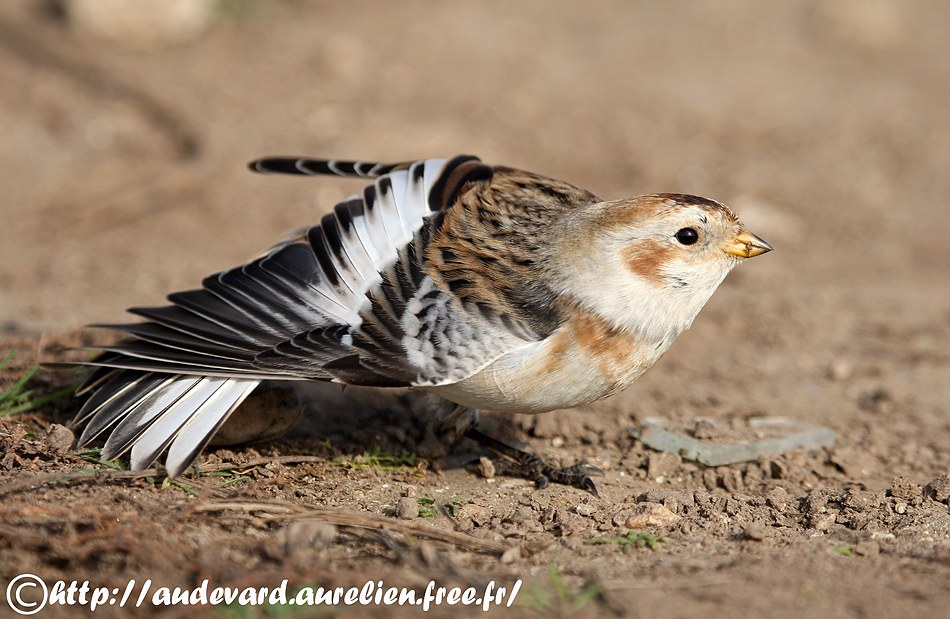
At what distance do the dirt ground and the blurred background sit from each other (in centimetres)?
3

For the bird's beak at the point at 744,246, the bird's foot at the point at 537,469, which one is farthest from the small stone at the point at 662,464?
the bird's beak at the point at 744,246

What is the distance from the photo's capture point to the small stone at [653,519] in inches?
158

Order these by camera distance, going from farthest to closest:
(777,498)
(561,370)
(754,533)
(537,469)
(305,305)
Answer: (537,469) → (777,498) → (305,305) → (561,370) → (754,533)

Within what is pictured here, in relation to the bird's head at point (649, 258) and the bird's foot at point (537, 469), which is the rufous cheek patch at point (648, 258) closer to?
the bird's head at point (649, 258)

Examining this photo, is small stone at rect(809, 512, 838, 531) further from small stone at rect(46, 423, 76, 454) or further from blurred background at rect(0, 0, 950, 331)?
blurred background at rect(0, 0, 950, 331)

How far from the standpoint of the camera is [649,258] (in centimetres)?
416

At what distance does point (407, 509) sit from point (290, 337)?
790 millimetres

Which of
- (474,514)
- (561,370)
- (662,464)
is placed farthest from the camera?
(662,464)

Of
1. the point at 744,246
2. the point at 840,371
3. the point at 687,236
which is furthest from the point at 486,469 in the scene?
the point at 840,371

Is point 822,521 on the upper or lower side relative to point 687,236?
lower

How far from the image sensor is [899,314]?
267 inches

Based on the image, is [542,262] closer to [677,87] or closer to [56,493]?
[56,493]

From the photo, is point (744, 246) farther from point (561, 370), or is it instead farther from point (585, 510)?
point (585, 510)

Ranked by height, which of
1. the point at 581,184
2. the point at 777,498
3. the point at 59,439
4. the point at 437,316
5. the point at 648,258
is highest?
the point at 581,184
